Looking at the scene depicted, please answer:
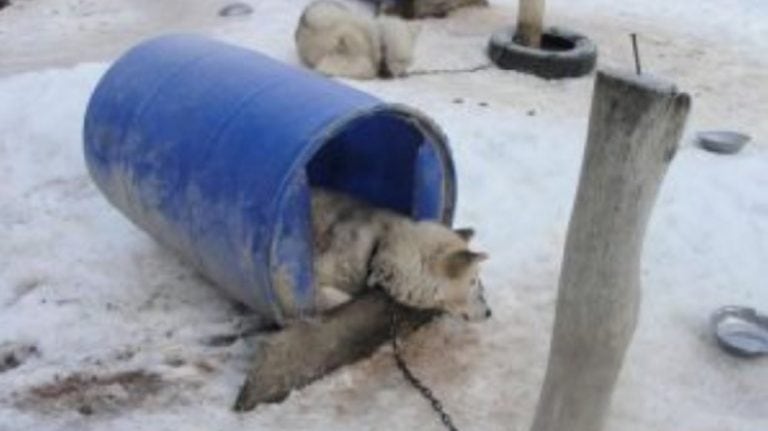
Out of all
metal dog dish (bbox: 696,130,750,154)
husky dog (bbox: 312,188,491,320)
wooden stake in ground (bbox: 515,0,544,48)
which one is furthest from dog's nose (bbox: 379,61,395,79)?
husky dog (bbox: 312,188,491,320)

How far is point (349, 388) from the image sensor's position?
445cm

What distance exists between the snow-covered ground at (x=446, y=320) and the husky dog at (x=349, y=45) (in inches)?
9.2

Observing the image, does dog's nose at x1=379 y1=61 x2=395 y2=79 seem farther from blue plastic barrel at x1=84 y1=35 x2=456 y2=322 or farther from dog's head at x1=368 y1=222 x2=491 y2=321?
dog's head at x1=368 y1=222 x2=491 y2=321

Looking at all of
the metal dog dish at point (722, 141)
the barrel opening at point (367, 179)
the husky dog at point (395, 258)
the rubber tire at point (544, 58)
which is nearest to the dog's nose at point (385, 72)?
the rubber tire at point (544, 58)

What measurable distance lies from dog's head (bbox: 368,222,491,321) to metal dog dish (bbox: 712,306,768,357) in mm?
1222

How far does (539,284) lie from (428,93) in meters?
2.76

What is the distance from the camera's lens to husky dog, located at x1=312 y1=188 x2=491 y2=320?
459 centimetres

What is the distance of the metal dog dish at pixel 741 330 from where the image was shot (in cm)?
480

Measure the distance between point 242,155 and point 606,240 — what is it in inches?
67.1

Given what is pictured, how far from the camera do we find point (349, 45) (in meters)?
7.86

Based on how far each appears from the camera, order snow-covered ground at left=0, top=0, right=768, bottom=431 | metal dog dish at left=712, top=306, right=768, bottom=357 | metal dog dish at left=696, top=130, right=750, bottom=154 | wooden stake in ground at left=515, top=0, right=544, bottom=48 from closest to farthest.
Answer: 1. snow-covered ground at left=0, top=0, right=768, bottom=431
2. metal dog dish at left=712, top=306, right=768, bottom=357
3. metal dog dish at left=696, top=130, right=750, bottom=154
4. wooden stake in ground at left=515, top=0, right=544, bottom=48

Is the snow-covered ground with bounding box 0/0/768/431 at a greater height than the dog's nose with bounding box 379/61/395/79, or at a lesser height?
lesser

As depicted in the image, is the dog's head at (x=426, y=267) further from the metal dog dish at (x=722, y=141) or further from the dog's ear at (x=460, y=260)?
the metal dog dish at (x=722, y=141)

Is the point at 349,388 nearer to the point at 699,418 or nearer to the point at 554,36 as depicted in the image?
the point at 699,418
